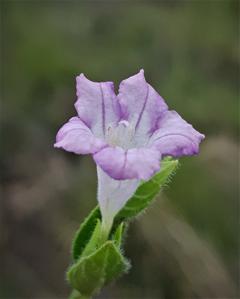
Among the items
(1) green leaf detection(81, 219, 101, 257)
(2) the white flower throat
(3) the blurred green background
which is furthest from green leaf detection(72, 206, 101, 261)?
(3) the blurred green background

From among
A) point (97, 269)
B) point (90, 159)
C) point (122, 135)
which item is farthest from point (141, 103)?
point (90, 159)

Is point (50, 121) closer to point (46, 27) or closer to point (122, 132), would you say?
point (46, 27)

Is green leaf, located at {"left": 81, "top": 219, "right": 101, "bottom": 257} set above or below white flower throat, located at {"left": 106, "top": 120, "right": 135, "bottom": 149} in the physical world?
below

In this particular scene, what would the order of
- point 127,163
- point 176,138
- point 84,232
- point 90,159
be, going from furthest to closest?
point 90,159 → point 84,232 → point 176,138 → point 127,163

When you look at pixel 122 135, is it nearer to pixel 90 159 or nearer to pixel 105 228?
pixel 105 228

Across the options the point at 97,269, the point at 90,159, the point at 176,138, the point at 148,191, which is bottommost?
the point at 90,159

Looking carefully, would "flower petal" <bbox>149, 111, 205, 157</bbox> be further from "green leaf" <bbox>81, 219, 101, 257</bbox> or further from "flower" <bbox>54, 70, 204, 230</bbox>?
"green leaf" <bbox>81, 219, 101, 257</bbox>
